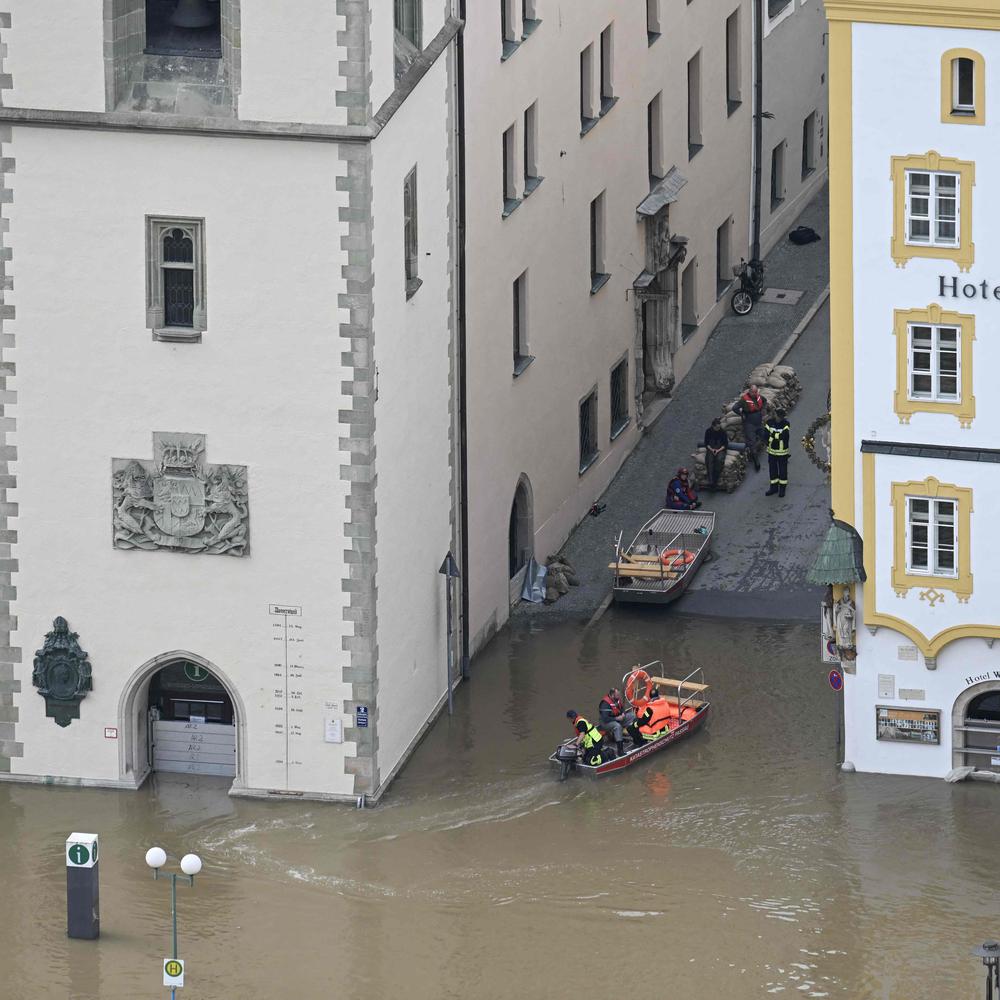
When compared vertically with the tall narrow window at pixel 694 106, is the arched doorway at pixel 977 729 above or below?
below

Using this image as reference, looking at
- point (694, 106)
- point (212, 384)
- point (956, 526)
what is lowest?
point (956, 526)

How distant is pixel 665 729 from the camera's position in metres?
76.2

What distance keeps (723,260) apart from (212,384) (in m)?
32.4

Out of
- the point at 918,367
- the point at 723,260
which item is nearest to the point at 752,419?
the point at 723,260

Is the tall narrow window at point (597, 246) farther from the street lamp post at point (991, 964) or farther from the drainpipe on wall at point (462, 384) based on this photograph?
the street lamp post at point (991, 964)

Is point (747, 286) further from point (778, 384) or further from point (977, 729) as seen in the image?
point (977, 729)

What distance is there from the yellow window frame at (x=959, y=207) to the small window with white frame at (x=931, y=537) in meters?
4.83

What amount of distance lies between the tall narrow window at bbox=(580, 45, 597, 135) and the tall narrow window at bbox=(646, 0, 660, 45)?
4845 millimetres

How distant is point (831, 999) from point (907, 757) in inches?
395

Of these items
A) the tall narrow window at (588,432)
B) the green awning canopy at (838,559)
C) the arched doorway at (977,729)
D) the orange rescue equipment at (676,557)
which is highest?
the tall narrow window at (588,432)

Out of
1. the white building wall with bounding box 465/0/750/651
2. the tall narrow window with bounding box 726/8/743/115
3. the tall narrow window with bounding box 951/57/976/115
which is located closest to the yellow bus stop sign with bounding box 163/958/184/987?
the white building wall with bounding box 465/0/750/651

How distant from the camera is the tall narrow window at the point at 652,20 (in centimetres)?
9250

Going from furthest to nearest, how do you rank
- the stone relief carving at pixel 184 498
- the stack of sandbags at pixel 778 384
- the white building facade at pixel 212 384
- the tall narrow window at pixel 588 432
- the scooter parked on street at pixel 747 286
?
the scooter parked on street at pixel 747 286 < the stack of sandbags at pixel 778 384 < the tall narrow window at pixel 588 432 < the stone relief carving at pixel 184 498 < the white building facade at pixel 212 384

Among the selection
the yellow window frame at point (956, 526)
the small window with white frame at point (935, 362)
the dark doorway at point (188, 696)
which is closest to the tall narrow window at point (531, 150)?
the small window with white frame at point (935, 362)
